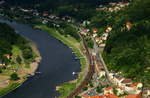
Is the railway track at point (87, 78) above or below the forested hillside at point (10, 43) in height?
below

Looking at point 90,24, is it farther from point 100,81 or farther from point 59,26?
point 100,81

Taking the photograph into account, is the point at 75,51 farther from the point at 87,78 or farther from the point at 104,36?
the point at 87,78

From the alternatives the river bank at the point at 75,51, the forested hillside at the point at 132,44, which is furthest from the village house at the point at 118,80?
the river bank at the point at 75,51

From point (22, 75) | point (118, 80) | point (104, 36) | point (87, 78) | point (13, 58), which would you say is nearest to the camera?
point (118, 80)

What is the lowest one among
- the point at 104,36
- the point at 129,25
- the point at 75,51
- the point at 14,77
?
the point at 14,77

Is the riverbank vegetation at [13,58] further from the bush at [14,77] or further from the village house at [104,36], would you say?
the village house at [104,36]

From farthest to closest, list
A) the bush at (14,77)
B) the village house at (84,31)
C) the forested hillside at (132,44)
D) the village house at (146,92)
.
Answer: the village house at (84,31), the bush at (14,77), the forested hillside at (132,44), the village house at (146,92)

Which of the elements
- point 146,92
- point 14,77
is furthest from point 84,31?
point 146,92
